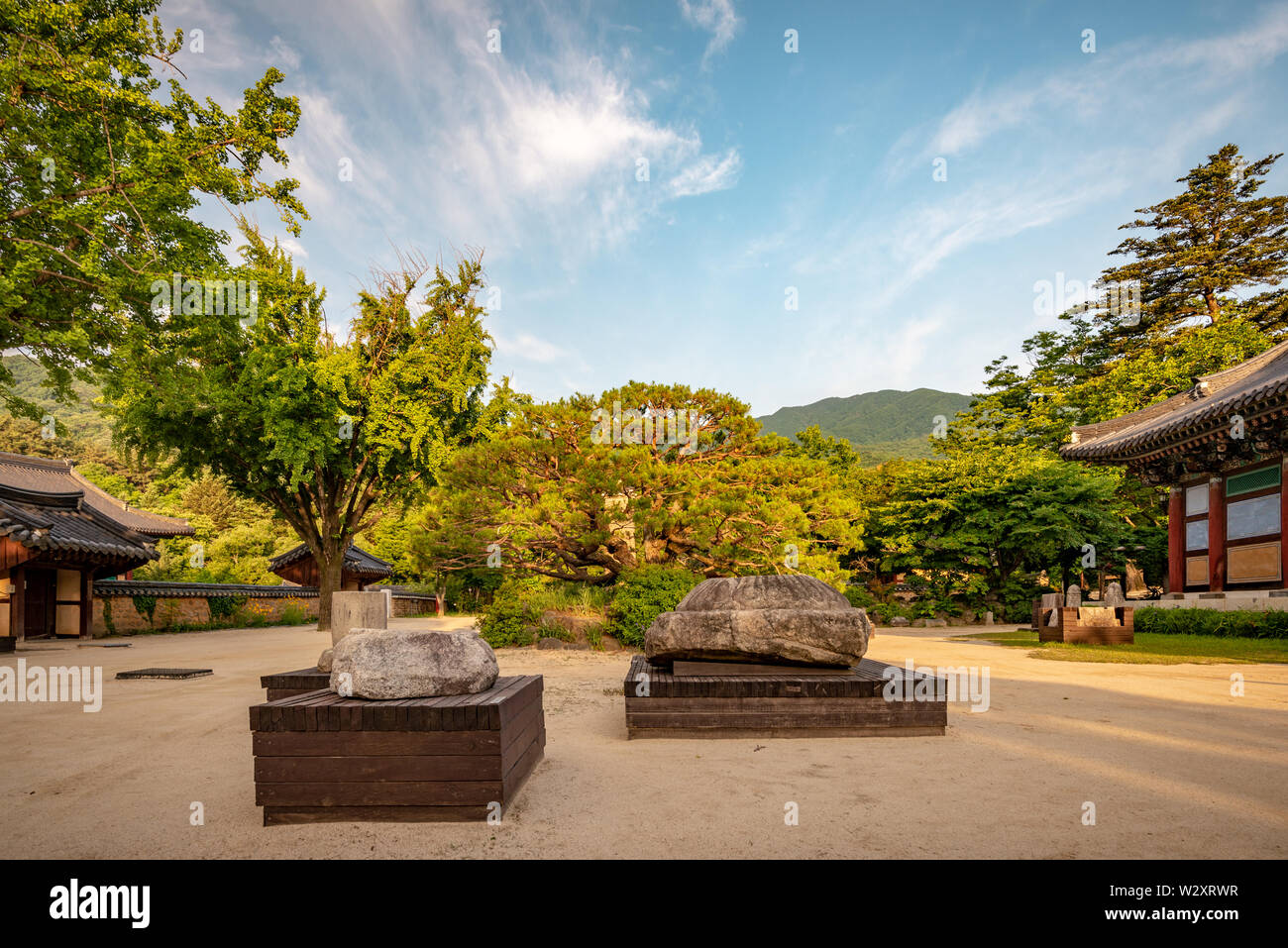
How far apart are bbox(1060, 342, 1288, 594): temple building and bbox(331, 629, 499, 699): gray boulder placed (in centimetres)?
1486

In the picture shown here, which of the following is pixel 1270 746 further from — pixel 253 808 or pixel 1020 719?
pixel 253 808

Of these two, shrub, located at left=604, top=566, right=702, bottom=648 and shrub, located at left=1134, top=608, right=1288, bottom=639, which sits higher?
shrub, located at left=604, top=566, right=702, bottom=648

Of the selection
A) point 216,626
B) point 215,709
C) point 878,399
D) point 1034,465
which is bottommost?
point 216,626

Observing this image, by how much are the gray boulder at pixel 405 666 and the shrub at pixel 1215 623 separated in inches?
614

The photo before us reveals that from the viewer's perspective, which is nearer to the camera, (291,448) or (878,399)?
(291,448)

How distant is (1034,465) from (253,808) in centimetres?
2351

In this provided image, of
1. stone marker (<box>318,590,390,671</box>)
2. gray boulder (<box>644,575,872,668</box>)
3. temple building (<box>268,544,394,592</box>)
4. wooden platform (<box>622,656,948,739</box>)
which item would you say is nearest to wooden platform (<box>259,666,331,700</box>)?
stone marker (<box>318,590,390,671</box>)

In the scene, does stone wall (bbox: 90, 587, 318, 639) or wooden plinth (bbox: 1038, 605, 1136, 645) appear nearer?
wooden plinth (bbox: 1038, 605, 1136, 645)

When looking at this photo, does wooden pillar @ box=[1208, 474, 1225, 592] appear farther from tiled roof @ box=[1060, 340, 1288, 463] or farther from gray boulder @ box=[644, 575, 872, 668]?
gray boulder @ box=[644, 575, 872, 668]

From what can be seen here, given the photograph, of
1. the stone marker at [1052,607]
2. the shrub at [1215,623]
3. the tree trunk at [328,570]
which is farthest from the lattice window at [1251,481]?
the tree trunk at [328,570]

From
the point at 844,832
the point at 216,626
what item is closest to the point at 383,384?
the point at 216,626

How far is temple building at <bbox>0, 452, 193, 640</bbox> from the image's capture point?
15422mm

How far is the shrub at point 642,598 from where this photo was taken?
11734 millimetres

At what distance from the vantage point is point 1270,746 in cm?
529
